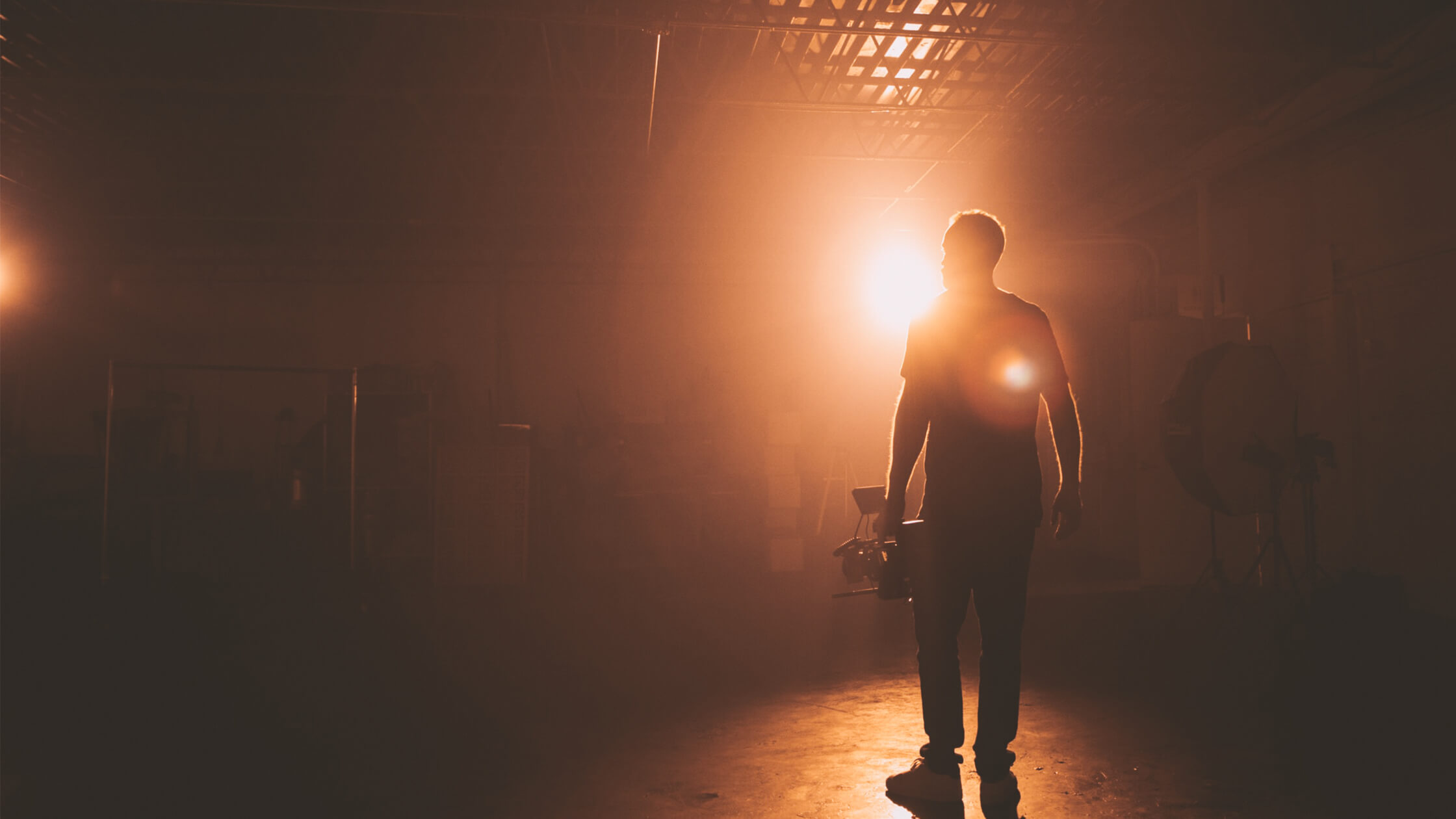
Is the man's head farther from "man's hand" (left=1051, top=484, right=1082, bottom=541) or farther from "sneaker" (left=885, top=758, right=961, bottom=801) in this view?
"sneaker" (left=885, top=758, right=961, bottom=801)

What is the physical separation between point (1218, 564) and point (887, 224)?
5.34 m

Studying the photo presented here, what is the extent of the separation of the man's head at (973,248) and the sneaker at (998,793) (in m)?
1.50

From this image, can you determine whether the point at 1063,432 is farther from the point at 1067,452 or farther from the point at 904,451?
the point at 904,451

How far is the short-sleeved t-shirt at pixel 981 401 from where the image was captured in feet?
7.68

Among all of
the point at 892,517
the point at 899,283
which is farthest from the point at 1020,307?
the point at 899,283

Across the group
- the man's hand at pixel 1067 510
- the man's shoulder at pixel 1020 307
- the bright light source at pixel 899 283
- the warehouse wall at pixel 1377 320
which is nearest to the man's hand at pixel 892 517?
the man's hand at pixel 1067 510

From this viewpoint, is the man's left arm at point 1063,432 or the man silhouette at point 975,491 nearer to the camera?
the man silhouette at point 975,491

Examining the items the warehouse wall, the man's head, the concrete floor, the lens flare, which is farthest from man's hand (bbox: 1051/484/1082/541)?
the warehouse wall

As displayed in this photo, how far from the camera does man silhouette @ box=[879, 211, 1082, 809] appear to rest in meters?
A: 2.35

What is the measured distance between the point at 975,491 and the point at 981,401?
0.27 meters

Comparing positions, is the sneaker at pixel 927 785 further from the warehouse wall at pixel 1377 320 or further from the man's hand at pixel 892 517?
the warehouse wall at pixel 1377 320

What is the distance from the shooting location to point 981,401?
2.37 m

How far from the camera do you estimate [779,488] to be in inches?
316

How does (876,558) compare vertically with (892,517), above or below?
below
